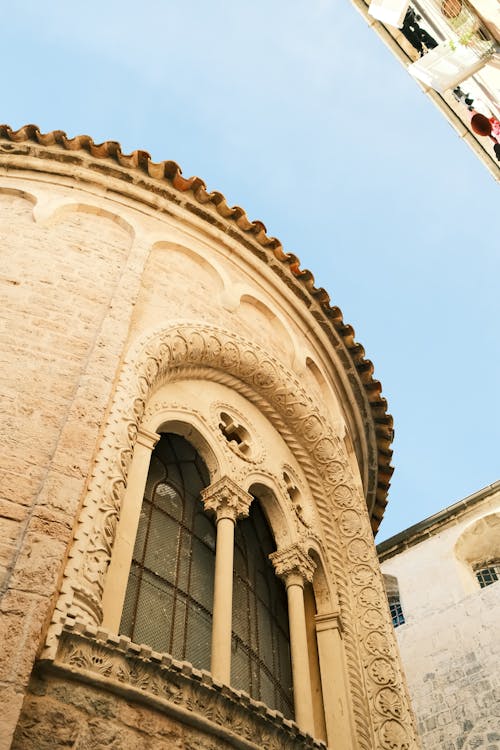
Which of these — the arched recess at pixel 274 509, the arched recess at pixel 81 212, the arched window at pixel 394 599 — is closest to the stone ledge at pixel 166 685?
the arched recess at pixel 274 509

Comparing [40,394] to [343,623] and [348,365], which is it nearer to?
[343,623]

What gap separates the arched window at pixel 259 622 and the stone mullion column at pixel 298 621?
203 millimetres

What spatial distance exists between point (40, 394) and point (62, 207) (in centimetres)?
319

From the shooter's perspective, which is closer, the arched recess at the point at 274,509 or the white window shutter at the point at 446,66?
the arched recess at the point at 274,509

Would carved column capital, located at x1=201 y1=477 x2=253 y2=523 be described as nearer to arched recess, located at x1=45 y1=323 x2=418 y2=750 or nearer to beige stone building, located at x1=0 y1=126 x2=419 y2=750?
beige stone building, located at x1=0 y1=126 x2=419 y2=750

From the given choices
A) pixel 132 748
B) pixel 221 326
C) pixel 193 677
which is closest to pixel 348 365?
pixel 221 326

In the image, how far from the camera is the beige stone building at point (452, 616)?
10.7 meters

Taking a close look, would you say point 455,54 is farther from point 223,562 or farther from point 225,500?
point 223,562

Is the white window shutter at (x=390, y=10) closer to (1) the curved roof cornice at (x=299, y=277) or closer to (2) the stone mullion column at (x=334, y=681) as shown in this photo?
(1) the curved roof cornice at (x=299, y=277)

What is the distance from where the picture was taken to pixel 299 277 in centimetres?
831

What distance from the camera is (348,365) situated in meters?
8.62

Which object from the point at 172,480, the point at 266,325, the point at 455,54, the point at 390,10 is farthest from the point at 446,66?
the point at 172,480

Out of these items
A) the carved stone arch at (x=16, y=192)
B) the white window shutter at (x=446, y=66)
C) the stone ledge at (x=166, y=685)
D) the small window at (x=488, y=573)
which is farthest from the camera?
the small window at (x=488, y=573)

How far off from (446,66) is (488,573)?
31.0 feet
